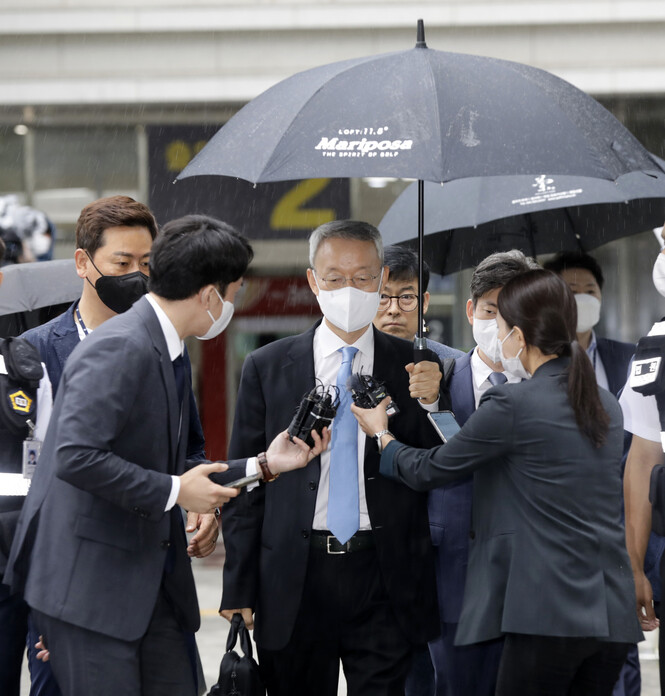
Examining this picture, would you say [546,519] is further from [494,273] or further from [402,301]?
[402,301]

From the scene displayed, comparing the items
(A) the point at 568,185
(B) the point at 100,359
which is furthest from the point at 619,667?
(A) the point at 568,185

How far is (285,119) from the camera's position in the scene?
3709 mm

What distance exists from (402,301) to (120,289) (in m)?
1.56

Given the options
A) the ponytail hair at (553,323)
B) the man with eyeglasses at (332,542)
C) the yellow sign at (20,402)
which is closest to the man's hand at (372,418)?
the man with eyeglasses at (332,542)

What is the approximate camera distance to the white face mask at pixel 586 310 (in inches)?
213

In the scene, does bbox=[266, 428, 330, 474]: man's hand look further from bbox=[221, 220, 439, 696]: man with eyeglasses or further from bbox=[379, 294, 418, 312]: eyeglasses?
bbox=[379, 294, 418, 312]: eyeglasses

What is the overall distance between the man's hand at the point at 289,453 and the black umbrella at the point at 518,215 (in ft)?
6.57

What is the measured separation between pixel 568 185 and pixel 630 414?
5.05 feet

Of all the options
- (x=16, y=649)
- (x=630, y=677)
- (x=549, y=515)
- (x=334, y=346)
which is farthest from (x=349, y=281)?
(x=630, y=677)

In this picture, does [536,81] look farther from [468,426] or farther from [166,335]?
[166,335]

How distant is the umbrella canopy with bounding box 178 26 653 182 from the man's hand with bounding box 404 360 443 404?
0.74m

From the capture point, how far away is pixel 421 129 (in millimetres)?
3525

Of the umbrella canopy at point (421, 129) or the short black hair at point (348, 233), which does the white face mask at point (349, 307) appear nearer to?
the short black hair at point (348, 233)

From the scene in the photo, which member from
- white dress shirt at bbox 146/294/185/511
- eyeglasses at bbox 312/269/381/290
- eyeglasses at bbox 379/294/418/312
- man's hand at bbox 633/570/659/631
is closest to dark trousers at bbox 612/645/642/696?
man's hand at bbox 633/570/659/631
